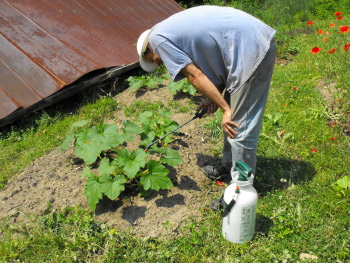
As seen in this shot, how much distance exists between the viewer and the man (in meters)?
2.54

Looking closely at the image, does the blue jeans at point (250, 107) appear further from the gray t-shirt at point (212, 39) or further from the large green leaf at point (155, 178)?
the large green leaf at point (155, 178)

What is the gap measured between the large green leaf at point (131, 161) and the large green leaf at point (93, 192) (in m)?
0.25

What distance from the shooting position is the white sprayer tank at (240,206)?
8.43 ft

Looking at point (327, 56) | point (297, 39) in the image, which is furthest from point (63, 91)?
point (297, 39)

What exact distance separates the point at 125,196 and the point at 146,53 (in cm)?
130

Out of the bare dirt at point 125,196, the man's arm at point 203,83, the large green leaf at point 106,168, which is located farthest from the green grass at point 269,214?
the man's arm at point 203,83

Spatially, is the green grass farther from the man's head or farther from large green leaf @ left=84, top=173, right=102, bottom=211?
the man's head

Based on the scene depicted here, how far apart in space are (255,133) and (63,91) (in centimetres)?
278

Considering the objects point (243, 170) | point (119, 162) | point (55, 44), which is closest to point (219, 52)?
point (243, 170)

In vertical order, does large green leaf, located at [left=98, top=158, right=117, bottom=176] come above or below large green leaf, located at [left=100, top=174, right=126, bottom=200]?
above

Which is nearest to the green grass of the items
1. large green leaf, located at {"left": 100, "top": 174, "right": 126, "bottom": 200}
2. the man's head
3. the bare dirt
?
the bare dirt

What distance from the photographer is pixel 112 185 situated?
9.78ft

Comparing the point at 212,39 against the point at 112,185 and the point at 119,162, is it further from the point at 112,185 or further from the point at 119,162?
the point at 112,185

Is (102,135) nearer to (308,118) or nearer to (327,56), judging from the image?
(308,118)
